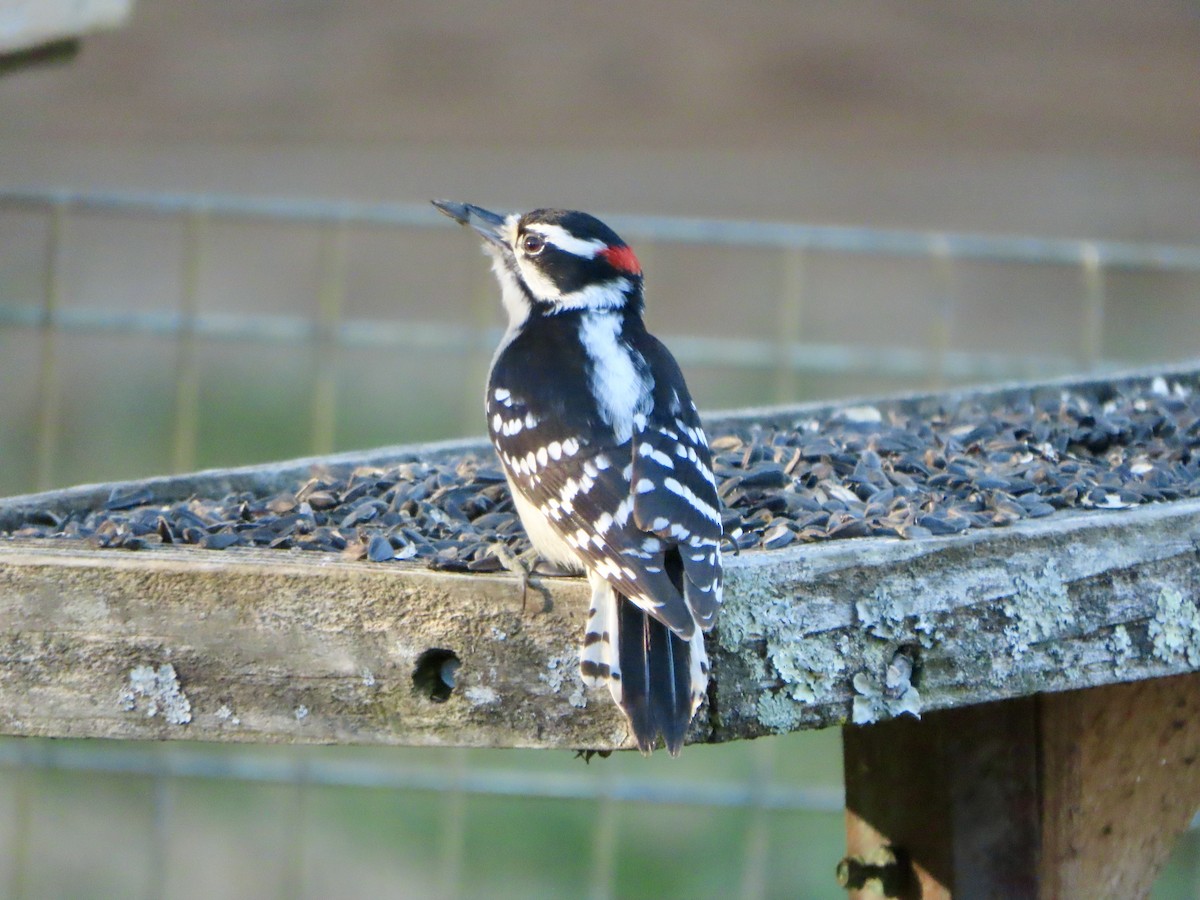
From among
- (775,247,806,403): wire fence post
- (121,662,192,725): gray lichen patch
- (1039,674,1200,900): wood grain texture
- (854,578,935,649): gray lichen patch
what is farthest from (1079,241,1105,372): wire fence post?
(121,662,192,725): gray lichen patch

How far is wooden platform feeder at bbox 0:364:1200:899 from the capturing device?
236 centimetres

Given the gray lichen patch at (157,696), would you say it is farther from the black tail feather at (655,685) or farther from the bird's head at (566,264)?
the bird's head at (566,264)

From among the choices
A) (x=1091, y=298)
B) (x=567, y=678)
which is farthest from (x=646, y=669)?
(x=1091, y=298)

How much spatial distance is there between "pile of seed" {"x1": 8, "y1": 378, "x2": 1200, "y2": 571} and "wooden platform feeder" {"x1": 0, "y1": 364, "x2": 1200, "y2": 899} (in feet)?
0.43

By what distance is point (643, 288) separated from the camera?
12.5 feet

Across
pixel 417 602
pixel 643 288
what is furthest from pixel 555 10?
pixel 417 602

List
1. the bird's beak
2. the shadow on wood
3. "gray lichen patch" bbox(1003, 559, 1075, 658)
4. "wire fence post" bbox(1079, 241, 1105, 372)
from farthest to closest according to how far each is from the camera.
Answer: "wire fence post" bbox(1079, 241, 1105, 372) < the bird's beak < the shadow on wood < "gray lichen patch" bbox(1003, 559, 1075, 658)

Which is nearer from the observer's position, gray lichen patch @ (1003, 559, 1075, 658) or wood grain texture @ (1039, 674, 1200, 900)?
gray lichen patch @ (1003, 559, 1075, 658)

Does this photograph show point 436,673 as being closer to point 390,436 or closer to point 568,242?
point 568,242

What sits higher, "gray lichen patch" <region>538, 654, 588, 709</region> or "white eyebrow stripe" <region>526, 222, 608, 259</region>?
"white eyebrow stripe" <region>526, 222, 608, 259</region>

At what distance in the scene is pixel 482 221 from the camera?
3.86 meters

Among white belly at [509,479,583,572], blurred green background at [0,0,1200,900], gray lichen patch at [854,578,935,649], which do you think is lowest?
gray lichen patch at [854,578,935,649]

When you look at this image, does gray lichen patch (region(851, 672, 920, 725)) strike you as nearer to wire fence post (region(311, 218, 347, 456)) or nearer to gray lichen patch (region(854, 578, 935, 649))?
gray lichen patch (region(854, 578, 935, 649))

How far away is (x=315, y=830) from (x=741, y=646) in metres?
5.00
